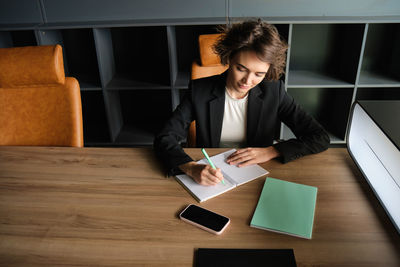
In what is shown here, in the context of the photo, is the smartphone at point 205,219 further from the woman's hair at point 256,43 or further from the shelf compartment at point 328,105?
the shelf compartment at point 328,105

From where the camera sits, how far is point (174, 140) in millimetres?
1361

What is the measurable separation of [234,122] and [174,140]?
40 cm

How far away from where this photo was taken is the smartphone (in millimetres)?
913

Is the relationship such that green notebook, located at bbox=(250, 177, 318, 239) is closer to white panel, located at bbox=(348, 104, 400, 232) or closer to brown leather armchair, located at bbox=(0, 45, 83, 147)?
white panel, located at bbox=(348, 104, 400, 232)

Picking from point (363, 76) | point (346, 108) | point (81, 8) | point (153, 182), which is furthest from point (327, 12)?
point (153, 182)

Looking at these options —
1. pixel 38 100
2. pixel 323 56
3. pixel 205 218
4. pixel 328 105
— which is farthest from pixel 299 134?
pixel 328 105

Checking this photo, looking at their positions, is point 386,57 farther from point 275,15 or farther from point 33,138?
point 33,138

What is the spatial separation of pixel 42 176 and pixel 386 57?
2889 millimetres

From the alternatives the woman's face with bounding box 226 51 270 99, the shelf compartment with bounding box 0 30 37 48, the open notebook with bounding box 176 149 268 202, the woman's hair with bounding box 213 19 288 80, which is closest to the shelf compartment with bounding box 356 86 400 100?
the woman's hair with bounding box 213 19 288 80

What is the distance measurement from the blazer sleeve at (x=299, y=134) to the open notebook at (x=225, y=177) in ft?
0.46

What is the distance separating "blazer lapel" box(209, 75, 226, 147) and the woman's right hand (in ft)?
1.47

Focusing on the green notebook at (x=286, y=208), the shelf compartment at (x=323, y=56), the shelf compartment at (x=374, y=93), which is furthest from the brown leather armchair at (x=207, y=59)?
the shelf compartment at (x=374, y=93)

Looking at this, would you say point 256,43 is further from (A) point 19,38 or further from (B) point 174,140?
(A) point 19,38

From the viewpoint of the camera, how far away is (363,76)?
2.68 metres
